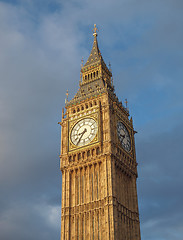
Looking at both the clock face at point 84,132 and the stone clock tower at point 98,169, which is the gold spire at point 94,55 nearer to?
the stone clock tower at point 98,169

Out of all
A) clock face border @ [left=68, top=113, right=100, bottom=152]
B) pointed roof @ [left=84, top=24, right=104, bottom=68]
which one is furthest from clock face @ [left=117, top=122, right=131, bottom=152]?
pointed roof @ [left=84, top=24, right=104, bottom=68]

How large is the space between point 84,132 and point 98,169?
293 inches

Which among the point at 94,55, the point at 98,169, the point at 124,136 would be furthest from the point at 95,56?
the point at 98,169

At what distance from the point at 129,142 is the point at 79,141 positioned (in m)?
9.64

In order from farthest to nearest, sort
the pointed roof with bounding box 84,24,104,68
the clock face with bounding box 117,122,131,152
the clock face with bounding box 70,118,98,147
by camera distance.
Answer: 1. the pointed roof with bounding box 84,24,104,68
2. the clock face with bounding box 117,122,131,152
3. the clock face with bounding box 70,118,98,147

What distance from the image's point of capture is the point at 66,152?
241 ft

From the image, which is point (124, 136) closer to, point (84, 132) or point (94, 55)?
point (84, 132)

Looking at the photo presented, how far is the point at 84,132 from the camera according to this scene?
73312 millimetres

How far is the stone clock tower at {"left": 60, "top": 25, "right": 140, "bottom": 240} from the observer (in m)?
65.1

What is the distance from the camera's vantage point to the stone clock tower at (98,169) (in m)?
65.1

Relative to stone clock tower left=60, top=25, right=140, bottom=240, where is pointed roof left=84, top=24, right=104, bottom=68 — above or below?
above

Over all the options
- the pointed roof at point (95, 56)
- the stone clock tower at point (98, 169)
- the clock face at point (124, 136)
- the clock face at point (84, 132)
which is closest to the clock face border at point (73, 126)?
the stone clock tower at point (98, 169)

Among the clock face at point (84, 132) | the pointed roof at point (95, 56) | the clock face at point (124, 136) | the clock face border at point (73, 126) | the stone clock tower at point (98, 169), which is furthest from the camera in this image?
the pointed roof at point (95, 56)

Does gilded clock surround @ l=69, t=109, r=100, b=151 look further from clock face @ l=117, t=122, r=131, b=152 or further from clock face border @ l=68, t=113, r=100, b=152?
clock face @ l=117, t=122, r=131, b=152
